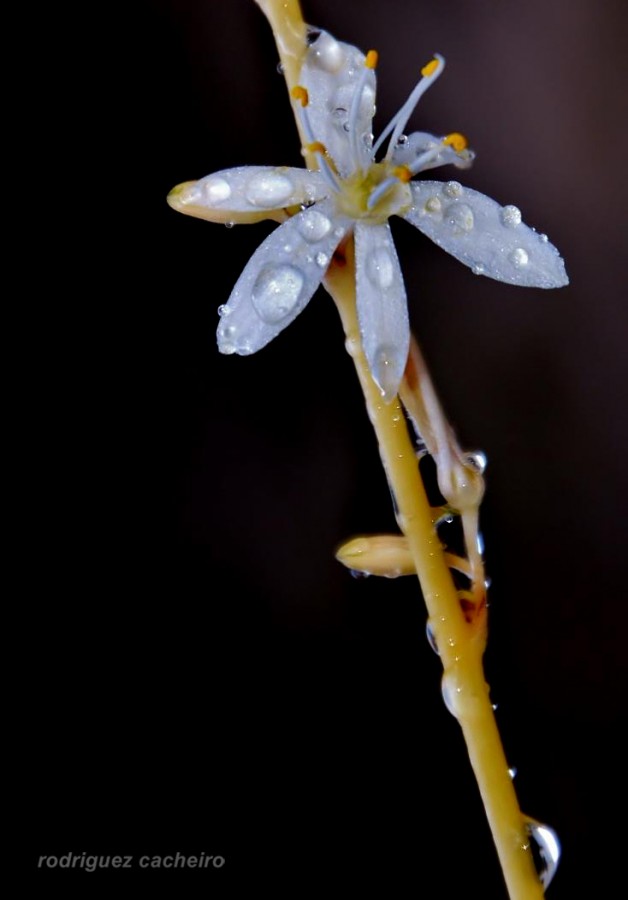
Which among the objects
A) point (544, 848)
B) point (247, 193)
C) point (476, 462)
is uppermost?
point (247, 193)

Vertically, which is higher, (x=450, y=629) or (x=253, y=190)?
(x=253, y=190)

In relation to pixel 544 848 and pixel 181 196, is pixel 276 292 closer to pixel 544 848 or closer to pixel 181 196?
pixel 181 196

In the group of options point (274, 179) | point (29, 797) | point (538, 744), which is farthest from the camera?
point (538, 744)

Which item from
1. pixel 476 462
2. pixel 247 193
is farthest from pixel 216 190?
pixel 476 462

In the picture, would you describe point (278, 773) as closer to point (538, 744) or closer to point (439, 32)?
point (538, 744)

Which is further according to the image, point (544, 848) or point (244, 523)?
point (244, 523)

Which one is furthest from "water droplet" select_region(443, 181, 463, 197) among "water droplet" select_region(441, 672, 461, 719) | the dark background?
the dark background

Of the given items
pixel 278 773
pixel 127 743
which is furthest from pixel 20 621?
pixel 278 773
